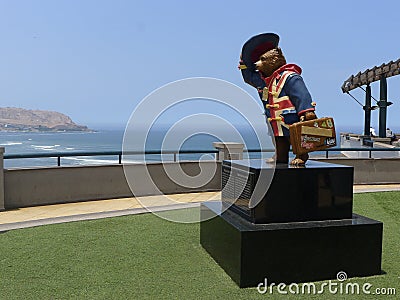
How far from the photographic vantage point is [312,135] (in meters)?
5.42

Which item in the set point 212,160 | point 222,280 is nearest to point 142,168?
point 212,160

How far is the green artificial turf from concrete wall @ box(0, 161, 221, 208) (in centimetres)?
227

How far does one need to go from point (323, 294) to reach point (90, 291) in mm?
2397

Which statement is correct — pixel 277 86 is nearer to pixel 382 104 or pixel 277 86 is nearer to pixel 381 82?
pixel 381 82

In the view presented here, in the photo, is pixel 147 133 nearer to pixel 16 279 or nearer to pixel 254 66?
pixel 254 66

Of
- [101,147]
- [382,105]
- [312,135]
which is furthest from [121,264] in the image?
[101,147]

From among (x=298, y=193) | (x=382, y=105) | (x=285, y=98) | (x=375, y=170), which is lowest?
(x=298, y=193)

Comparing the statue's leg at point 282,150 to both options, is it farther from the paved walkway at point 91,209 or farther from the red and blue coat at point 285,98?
the paved walkway at point 91,209

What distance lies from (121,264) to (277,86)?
2855 millimetres

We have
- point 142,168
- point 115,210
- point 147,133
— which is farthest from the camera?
point 142,168

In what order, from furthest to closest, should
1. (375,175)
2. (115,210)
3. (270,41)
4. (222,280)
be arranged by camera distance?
(375,175) → (115,210) → (270,41) → (222,280)

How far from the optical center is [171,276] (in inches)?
211

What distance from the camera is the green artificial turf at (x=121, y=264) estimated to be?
4902 millimetres

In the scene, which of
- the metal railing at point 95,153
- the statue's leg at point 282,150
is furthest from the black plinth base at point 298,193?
the metal railing at point 95,153
